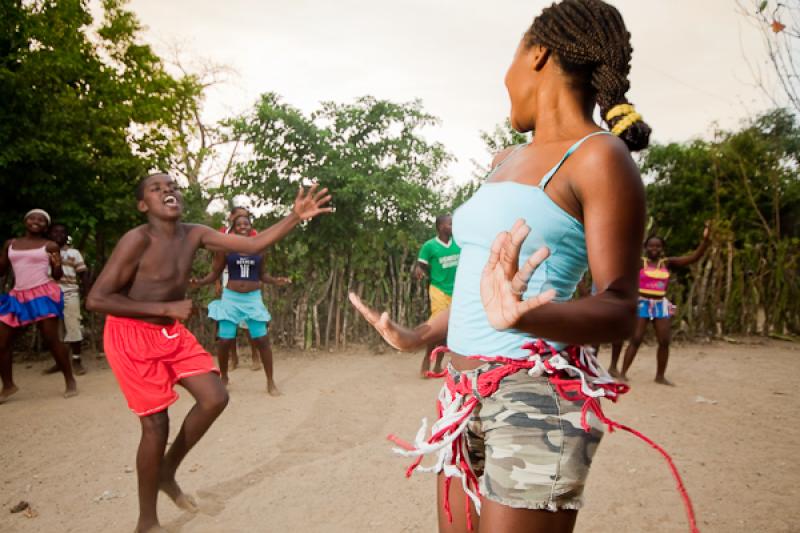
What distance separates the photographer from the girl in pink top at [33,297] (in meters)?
5.70

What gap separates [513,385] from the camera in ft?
4.21

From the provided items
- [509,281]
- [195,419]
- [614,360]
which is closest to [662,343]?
[614,360]

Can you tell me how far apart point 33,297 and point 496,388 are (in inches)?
243

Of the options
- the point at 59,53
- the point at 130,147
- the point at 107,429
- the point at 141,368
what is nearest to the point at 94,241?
the point at 130,147

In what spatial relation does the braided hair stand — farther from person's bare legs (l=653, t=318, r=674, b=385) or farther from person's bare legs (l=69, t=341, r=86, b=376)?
person's bare legs (l=69, t=341, r=86, b=376)

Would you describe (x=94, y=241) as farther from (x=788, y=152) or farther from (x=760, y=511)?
(x=788, y=152)

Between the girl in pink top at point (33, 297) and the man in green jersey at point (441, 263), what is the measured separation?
13.6 ft

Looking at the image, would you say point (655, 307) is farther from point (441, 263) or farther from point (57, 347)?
point (57, 347)

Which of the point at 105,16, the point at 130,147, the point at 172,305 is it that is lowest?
the point at 172,305

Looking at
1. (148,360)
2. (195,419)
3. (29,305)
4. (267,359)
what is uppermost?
(148,360)

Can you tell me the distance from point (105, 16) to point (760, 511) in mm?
15852

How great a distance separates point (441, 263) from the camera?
679cm

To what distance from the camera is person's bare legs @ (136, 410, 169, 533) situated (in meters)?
2.75

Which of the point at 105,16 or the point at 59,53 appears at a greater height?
the point at 105,16
